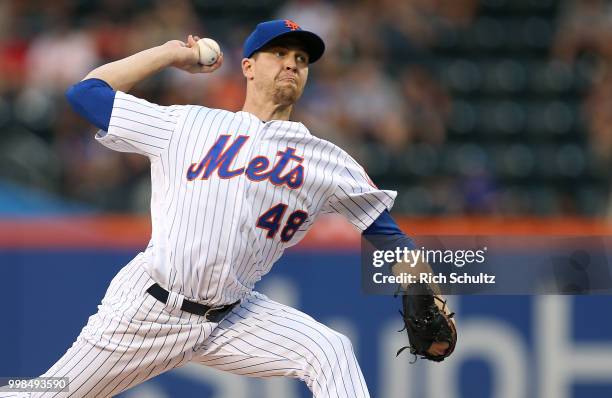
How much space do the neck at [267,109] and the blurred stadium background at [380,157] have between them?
83.1 inches

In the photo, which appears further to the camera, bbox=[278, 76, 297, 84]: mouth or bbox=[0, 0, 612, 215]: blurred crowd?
bbox=[0, 0, 612, 215]: blurred crowd

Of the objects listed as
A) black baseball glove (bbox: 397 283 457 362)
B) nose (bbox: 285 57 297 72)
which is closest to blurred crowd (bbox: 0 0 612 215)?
nose (bbox: 285 57 297 72)

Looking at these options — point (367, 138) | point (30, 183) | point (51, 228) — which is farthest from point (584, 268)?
point (30, 183)

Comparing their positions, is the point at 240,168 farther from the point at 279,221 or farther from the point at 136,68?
the point at 136,68

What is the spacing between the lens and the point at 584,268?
4.51 metres

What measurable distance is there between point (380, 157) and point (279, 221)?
4388 millimetres

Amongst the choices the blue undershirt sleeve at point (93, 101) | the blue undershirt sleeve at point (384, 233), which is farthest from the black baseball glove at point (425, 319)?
the blue undershirt sleeve at point (93, 101)

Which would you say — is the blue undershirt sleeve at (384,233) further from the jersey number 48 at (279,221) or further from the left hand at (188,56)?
the left hand at (188,56)

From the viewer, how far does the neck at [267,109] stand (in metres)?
3.80

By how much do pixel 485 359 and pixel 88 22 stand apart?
14.9ft

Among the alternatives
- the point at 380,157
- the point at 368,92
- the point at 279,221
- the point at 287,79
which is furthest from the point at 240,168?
the point at 368,92

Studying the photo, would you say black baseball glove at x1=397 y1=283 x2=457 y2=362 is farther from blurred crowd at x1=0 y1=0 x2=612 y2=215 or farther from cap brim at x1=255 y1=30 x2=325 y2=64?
blurred crowd at x1=0 y1=0 x2=612 y2=215

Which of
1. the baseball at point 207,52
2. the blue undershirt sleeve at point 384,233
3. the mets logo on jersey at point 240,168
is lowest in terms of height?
the blue undershirt sleeve at point 384,233

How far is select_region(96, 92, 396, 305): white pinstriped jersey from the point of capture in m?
3.57
